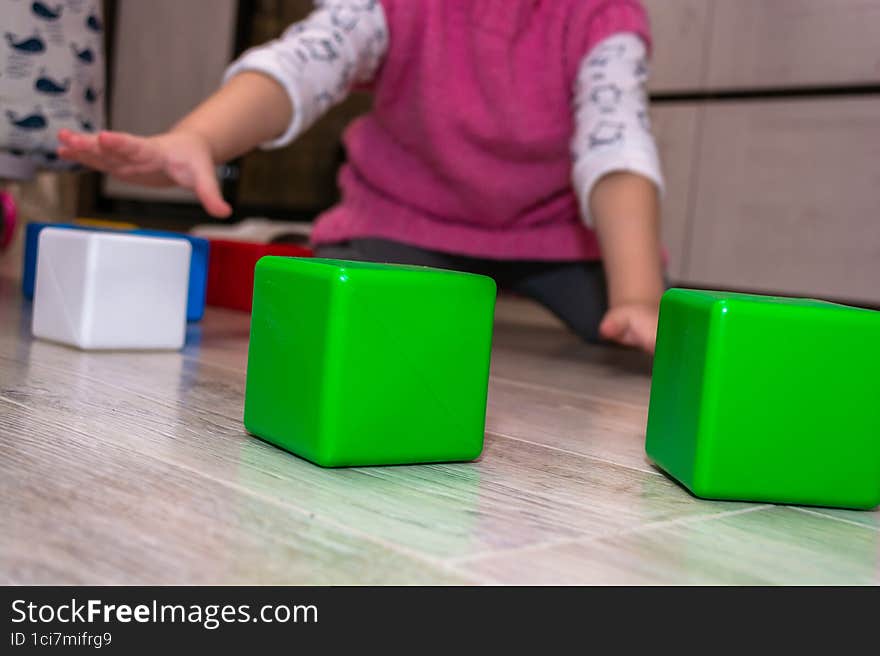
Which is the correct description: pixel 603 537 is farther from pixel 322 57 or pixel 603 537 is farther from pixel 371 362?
pixel 322 57

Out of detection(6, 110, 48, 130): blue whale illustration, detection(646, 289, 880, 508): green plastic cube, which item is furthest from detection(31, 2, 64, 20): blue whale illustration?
detection(646, 289, 880, 508): green plastic cube

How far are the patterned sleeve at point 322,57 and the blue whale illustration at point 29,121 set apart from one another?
15.2 inches

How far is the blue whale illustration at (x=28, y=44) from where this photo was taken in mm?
1311

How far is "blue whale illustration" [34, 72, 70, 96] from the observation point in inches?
52.9

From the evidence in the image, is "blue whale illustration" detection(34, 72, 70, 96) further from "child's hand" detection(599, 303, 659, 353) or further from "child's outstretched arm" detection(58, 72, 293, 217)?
"child's hand" detection(599, 303, 659, 353)

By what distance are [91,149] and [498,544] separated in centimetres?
65

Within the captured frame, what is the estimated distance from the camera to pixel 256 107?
1070 millimetres

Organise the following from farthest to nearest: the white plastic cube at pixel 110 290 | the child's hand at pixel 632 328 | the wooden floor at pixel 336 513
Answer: the child's hand at pixel 632 328 → the white plastic cube at pixel 110 290 → the wooden floor at pixel 336 513

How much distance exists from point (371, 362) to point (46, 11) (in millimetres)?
1052

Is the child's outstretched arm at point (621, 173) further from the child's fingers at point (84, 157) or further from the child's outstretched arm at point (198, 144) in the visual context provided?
the child's fingers at point (84, 157)

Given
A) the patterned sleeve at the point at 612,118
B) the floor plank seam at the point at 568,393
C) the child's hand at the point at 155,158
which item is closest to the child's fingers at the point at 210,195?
the child's hand at the point at 155,158

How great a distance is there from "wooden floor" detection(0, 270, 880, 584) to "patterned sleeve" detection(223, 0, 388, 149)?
485 mm

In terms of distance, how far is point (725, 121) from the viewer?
1.73m
